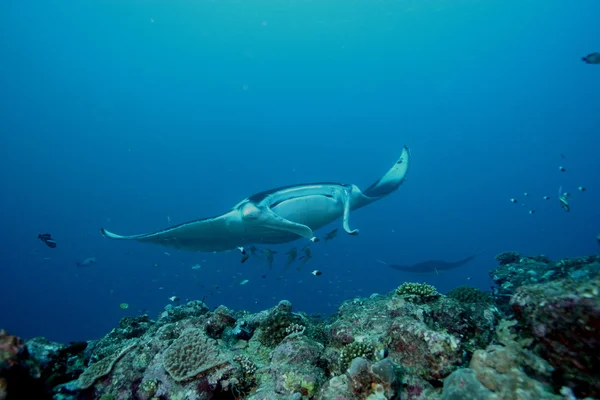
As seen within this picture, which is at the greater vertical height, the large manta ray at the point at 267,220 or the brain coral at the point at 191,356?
the large manta ray at the point at 267,220

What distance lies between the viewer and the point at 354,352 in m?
4.08

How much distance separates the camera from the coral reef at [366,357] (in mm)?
Result: 2752

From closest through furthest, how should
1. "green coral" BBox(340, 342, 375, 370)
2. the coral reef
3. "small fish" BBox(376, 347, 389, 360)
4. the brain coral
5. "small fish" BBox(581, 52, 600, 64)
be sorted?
1. the coral reef
2. "small fish" BBox(376, 347, 389, 360)
3. "green coral" BBox(340, 342, 375, 370)
4. the brain coral
5. "small fish" BBox(581, 52, 600, 64)

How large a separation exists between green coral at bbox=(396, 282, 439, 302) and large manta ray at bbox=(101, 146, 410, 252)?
1.66m

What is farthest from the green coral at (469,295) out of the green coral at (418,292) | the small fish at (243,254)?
the small fish at (243,254)

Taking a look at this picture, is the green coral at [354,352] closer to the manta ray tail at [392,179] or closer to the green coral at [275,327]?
the green coral at [275,327]

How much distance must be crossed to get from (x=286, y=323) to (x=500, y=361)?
3.25 m

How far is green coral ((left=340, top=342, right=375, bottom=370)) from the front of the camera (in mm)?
4066

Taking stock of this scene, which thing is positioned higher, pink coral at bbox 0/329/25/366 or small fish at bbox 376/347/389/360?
pink coral at bbox 0/329/25/366

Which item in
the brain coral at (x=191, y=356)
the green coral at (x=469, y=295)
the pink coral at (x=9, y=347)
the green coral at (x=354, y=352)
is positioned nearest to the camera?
the pink coral at (x=9, y=347)

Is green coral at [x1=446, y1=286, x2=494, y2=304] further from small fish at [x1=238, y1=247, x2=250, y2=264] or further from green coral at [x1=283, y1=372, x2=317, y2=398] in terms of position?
small fish at [x1=238, y1=247, x2=250, y2=264]

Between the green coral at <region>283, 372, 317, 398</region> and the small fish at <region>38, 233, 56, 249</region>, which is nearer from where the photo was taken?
Answer: the green coral at <region>283, 372, 317, 398</region>

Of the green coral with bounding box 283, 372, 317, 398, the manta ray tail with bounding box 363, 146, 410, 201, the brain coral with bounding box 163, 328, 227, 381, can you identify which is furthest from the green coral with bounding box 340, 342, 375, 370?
the manta ray tail with bounding box 363, 146, 410, 201

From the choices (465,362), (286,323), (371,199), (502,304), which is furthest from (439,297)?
(371,199)
